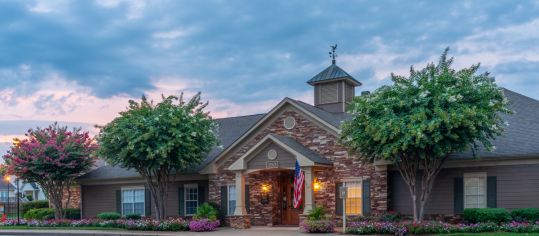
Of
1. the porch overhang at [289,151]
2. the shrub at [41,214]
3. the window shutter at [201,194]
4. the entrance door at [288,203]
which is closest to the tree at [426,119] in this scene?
the porch overhang at [289,151]

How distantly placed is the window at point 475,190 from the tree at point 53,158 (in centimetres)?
1836

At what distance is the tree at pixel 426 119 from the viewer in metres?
17.8

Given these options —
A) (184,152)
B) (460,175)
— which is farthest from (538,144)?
(184,152)

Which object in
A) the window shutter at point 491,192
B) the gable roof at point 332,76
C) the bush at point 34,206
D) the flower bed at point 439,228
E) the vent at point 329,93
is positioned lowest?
the bush at point 34,206

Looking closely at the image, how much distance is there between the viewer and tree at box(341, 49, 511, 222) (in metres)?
17.8

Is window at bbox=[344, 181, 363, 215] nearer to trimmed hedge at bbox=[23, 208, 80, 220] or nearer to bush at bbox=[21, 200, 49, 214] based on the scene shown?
trimmed hedge at bbox=[23, 208, 80, 220]

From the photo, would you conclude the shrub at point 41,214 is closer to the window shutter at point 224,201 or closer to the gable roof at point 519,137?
the window shutter at point 224,201

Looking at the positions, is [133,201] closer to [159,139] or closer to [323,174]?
[159,139]

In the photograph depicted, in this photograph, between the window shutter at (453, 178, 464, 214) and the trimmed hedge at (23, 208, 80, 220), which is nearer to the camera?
the window shutter at (453, 178, 464, 214)

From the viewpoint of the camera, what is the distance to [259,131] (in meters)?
24.7

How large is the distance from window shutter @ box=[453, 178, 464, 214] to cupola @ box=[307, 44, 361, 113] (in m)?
7.63

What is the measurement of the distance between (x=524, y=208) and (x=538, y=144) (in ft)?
7.52

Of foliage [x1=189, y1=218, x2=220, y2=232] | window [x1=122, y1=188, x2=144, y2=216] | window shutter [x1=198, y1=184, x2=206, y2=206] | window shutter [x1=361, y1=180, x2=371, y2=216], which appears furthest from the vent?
window [x1=122, y1=188, x2=144, y2=216]

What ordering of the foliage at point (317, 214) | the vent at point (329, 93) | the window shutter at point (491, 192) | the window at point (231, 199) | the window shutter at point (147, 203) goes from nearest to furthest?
the window shutter at point (491, 192)
the foliage at point (317, 214)
the window at point (231, 199)
the vent at point (329, 93)
the window shutter at point (147, 203)
